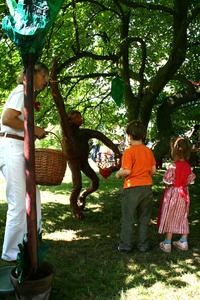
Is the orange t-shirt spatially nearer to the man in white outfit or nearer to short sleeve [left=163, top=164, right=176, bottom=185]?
short sleeve [left=163, top=164, right=176, bottom=185]

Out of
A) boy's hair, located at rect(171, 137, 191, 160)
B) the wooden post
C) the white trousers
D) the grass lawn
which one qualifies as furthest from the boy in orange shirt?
the wooden post

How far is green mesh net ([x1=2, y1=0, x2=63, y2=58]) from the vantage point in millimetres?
3414

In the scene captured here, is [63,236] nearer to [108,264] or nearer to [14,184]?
[108,264]

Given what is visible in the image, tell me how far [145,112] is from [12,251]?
4651 millimetres

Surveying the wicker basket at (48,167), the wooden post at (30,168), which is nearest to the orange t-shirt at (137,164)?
the wicker basket at (48,167)

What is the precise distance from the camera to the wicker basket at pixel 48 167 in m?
4.62

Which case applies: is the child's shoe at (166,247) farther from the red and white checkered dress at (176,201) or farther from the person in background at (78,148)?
the person in background at (78,148)

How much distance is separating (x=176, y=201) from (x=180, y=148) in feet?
2.27

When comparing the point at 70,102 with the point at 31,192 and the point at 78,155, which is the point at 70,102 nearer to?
the point at 78,155

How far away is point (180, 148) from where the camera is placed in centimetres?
562

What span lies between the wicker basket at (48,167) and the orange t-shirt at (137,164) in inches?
38.5

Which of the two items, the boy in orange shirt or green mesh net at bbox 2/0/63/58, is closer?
green mesh net at bbox 2/0/63/58

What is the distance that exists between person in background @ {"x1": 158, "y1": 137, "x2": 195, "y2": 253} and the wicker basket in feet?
5.24

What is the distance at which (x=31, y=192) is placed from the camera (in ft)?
11.6
